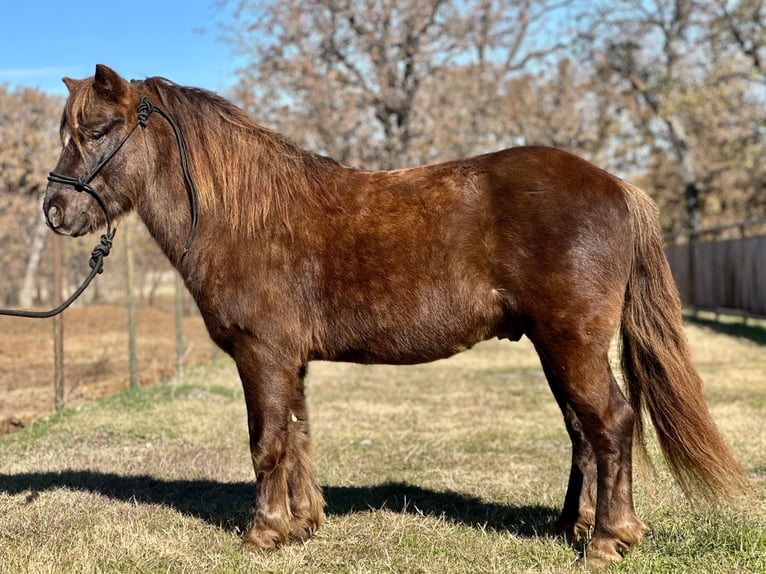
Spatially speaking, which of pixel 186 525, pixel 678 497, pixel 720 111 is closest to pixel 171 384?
pixel 186 525

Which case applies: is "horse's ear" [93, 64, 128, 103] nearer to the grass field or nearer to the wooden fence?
the grass field

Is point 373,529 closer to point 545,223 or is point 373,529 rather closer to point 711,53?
point 545,223

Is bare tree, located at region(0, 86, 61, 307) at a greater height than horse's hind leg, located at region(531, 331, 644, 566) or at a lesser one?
greater

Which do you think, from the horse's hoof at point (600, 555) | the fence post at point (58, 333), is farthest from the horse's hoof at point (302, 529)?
the fence post at point (58, 333)

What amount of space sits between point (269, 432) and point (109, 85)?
201 centimetres

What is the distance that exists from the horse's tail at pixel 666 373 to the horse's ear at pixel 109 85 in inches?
105

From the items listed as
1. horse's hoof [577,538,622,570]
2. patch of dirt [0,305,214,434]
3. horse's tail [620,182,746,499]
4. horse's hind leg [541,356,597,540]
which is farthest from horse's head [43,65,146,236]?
patch of dirt [0,305,214,434]

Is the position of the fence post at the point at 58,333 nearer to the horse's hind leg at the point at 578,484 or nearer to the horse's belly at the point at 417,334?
the horse's belly at the point at 417,334

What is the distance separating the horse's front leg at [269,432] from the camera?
379 centimetres

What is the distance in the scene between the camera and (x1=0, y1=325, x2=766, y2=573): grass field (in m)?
3.58

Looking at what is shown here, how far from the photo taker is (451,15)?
595 inches

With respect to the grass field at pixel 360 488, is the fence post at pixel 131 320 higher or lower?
higher

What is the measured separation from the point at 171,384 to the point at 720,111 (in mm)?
19532

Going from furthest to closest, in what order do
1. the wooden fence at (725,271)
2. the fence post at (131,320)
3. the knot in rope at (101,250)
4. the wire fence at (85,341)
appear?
1. the wooden fence at (725,271)
2. the fence post at (131,320)
3. the wire fence at (85,341)
4. the knot in rope at (101,250)
